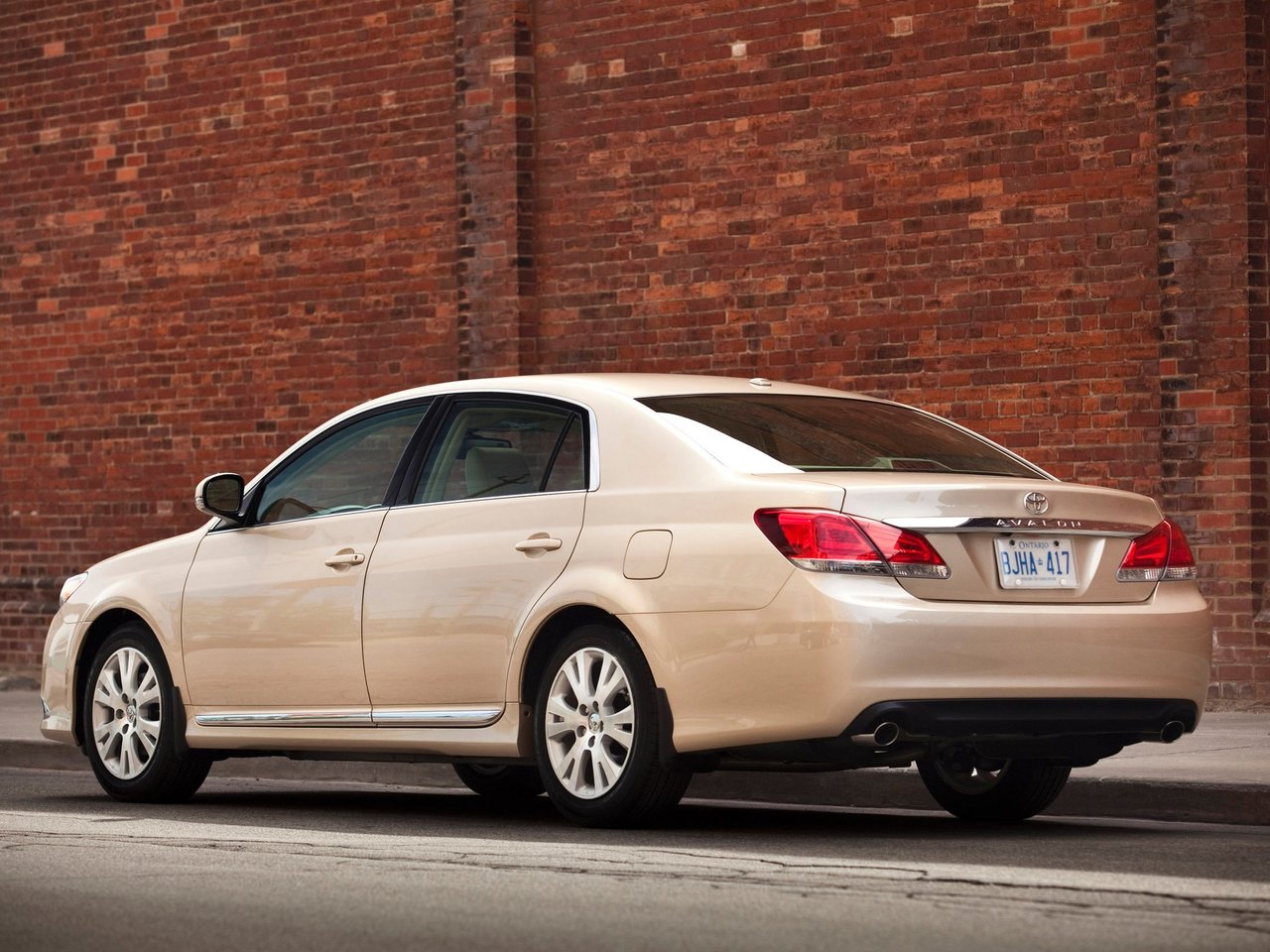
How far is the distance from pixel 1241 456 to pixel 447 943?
8.41m

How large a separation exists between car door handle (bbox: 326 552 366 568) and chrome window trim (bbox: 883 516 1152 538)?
7.53 feet

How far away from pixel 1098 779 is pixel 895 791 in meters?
0.81

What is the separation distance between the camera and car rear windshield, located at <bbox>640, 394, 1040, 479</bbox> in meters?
7.75

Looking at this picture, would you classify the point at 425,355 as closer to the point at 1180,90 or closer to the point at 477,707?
the point at 1180,90

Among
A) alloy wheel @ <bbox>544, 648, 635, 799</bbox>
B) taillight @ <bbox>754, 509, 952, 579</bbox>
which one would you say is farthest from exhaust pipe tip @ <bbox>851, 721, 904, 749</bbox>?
alloy wheel @ <bbox>544, 648, 635, 799</bbox>

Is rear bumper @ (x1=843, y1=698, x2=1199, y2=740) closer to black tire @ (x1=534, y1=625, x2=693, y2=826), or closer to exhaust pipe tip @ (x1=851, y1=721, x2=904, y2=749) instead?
exhaust pipe tip @ (x1=851, y1=721, x2=904, y2=749)

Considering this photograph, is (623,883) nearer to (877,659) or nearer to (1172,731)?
(877,659)

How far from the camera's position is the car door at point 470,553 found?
7.96 meters

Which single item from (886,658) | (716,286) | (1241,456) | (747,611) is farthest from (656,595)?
(716,286)

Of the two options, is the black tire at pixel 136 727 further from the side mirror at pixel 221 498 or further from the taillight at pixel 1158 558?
the taillight at pixel 1158 558

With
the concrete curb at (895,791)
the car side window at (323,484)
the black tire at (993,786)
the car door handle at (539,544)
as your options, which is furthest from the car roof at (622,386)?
the concrete curb at (895,791)

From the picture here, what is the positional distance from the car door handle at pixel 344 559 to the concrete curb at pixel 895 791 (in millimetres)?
1896

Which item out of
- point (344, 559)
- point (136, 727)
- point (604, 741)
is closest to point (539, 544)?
point (604, 741)

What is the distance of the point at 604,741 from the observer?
7.61 m
